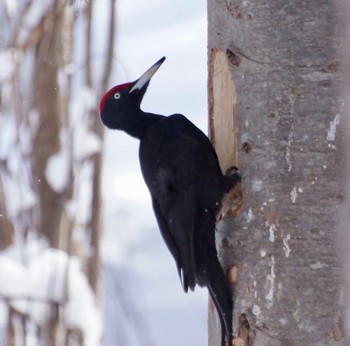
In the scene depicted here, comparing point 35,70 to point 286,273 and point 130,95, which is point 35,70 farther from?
point 286,273

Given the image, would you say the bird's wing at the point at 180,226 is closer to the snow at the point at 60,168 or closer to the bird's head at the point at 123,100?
the bird's head at the point at 123,100

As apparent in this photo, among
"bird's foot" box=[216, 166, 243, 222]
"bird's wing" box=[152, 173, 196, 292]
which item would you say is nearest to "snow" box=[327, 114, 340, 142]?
"bird's foot" box=[216, 166, 243, 222]

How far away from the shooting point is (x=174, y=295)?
22.0 ft

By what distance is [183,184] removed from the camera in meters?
3.00

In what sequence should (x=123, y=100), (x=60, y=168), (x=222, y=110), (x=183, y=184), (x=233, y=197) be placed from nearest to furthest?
(x=233, y=197) < (x=222, y=110) < (x=183, y=184) < (x=123, y=100) < (x=60, y=168)

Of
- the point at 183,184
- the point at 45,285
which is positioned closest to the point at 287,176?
the point at 183,184

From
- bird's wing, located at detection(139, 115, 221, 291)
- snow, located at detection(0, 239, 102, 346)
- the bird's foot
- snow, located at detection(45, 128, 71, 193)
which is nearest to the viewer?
the bird's foot

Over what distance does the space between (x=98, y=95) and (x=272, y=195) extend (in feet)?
8.91

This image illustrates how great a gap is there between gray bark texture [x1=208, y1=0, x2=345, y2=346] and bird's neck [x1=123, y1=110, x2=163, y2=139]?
2.14 feet

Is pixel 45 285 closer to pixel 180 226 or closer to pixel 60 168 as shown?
pixel 60 168

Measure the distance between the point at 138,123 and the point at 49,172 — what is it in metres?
1.96

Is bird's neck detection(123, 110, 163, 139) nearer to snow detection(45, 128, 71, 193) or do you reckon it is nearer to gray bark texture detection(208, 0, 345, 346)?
gray bark texture detection(208, 0, 345, 346)

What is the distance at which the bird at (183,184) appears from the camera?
2.68 metres

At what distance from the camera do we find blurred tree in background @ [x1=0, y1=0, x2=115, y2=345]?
4895 mm
